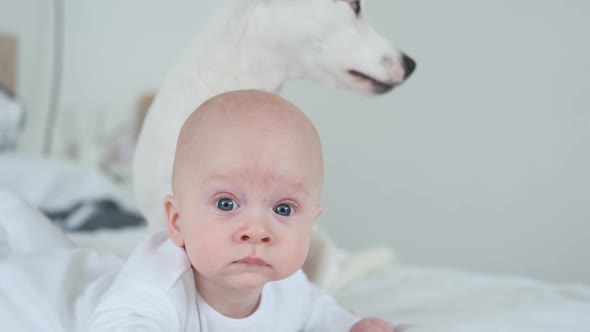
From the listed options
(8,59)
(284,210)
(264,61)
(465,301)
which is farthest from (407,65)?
(8,59)

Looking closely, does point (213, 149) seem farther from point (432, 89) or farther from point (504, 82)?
point (504, 82)

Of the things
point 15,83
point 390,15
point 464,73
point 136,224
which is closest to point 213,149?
point 390,15

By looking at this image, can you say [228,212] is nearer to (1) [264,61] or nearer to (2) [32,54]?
(1) [264,61]

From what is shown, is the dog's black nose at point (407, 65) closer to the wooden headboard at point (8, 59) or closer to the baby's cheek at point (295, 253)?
the baby's cheek at point (295, 253)

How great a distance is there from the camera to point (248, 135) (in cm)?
52

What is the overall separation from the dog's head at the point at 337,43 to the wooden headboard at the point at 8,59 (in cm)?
159

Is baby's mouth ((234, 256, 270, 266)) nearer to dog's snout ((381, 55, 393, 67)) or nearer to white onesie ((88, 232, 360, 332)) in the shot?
white onesie ((88, 232, 360, 332))

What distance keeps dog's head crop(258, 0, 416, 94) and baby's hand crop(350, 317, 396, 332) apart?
271 millimetres

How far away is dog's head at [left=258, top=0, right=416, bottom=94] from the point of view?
73 centimetres

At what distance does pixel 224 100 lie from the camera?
0.56m

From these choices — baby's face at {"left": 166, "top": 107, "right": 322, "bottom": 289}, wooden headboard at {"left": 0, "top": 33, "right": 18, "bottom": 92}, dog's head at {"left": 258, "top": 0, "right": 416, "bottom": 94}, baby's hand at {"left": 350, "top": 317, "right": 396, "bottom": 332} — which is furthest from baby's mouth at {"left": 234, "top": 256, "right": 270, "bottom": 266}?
wooden headboard at {"left": 0, "top": 33, "right": 18, "bottom": 92}

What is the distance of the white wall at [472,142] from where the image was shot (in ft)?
3.24

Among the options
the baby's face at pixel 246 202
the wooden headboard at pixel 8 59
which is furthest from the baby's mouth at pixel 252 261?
the wooden headboard at pixel 8 59

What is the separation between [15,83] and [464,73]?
154 centimetres
